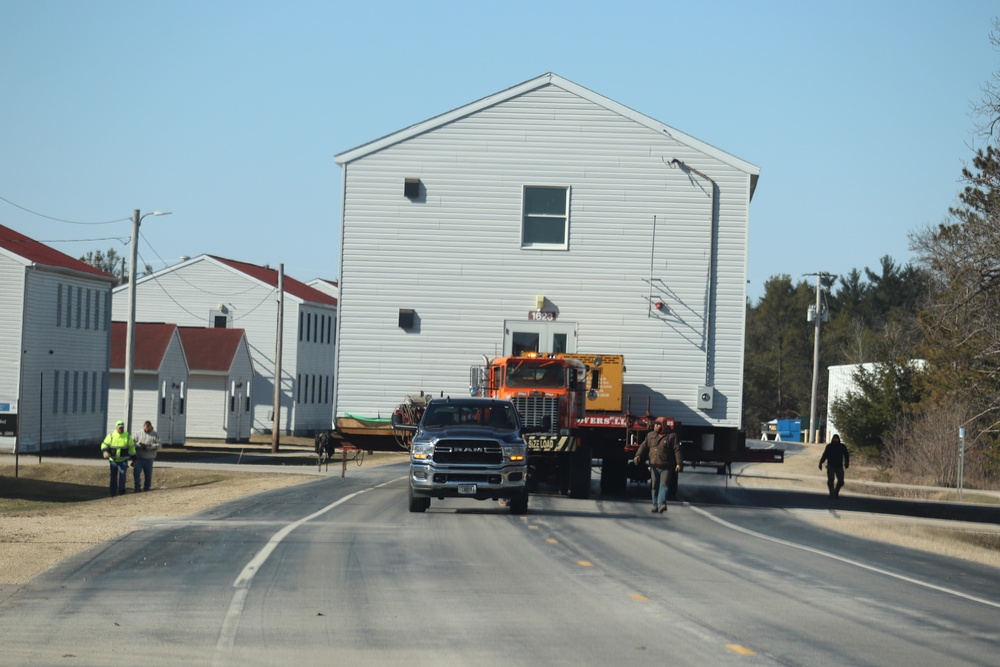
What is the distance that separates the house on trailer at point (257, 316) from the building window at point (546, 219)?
44.2m

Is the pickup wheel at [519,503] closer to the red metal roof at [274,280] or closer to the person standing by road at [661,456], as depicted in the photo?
the person standing by road at [661,456]

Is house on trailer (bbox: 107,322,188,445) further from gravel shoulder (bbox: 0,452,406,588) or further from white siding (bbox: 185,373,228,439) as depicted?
gravel shoulder (bbox: 0,452,406,588)

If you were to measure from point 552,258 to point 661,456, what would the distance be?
5.41 m

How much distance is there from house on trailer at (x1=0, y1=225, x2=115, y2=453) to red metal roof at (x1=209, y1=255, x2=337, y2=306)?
16.8 meters

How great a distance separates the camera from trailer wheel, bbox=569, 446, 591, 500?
27.2 meters

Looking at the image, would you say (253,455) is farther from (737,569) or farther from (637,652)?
(637,652)

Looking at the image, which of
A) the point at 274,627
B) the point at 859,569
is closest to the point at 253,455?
the point at 859,569

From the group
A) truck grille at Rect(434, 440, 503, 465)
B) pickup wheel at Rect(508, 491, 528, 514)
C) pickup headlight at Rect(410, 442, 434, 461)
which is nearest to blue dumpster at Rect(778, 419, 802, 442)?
pickup wheel at Rect(508, 491, 528, 514)

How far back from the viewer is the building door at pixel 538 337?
28.1m

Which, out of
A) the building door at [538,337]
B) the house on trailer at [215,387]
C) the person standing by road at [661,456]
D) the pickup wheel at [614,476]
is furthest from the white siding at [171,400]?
the person standing by road at [661,456]

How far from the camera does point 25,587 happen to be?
13555 millimetres

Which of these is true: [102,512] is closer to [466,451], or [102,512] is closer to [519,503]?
[466,451]

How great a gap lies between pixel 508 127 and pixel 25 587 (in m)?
17.6

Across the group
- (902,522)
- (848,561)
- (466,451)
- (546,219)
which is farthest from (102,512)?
(902,522)
